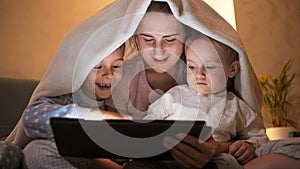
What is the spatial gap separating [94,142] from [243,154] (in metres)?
0.29

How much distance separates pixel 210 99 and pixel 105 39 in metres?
0.26

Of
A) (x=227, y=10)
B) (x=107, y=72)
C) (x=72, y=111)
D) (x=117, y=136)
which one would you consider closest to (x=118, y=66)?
(x=107, y=72)

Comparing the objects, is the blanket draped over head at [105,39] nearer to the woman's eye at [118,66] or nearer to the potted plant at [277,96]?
the woman's eye at [118,66]

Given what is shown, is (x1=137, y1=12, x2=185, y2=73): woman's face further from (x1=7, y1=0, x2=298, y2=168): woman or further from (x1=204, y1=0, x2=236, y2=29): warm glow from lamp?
(x1=204, y1=0, x2=236, y2=29): warm glow from lamp

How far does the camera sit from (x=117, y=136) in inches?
23.4

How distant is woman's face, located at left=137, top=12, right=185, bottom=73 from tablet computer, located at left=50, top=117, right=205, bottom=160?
0.34m

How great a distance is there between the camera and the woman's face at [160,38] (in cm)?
90

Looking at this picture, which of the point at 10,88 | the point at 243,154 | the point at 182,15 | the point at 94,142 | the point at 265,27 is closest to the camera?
the point at 94,142

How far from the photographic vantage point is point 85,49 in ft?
2.75

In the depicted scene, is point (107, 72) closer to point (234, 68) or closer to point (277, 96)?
point (234, 68)

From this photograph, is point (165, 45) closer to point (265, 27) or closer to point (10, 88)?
point (10, 88)

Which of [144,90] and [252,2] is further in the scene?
[252,2]

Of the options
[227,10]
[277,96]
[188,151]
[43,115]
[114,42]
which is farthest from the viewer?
[277,96]

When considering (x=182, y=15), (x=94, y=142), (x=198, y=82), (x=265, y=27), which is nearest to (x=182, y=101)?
(x=198, y=82)
